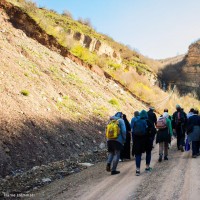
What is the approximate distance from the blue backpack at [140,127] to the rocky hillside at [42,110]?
9.09 ft

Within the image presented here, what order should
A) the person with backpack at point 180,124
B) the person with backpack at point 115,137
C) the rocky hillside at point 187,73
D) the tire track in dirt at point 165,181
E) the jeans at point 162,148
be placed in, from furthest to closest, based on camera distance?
1. the rocky hillside at point 187,73
2. the person with backpack at point 180,124
3. the jeans at point 162,148
4. the person with backpack at point 115,137
5. the tire track in dirt at point 165,181

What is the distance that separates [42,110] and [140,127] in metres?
5.67

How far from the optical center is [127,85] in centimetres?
3550

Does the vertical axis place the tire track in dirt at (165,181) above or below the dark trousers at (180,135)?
below

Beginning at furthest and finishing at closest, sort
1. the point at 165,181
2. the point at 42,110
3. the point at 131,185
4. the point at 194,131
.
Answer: the point at 42,110, the point at 194,131, the point at 165,181, the point at 131,185

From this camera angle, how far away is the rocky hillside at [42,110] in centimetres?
1094

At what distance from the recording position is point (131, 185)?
343 inches

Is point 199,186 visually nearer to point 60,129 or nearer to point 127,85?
point 60,129

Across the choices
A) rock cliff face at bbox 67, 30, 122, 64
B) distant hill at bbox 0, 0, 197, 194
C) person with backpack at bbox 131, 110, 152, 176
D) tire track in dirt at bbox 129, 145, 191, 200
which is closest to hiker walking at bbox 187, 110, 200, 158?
tire track in dirt at bbox 129, 145, 191, 200

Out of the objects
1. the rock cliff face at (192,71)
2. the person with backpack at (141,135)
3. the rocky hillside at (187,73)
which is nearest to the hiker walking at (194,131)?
the person with backpack at (141,135)

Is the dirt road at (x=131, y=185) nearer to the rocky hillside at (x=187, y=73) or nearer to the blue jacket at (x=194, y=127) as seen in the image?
the blue jacket at (x=194, y=127)

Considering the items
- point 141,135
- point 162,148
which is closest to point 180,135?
point 162,148

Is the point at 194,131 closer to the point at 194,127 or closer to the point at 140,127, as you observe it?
the point at 194,127

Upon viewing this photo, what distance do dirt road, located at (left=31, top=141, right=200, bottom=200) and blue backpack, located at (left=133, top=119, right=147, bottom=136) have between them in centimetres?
126
